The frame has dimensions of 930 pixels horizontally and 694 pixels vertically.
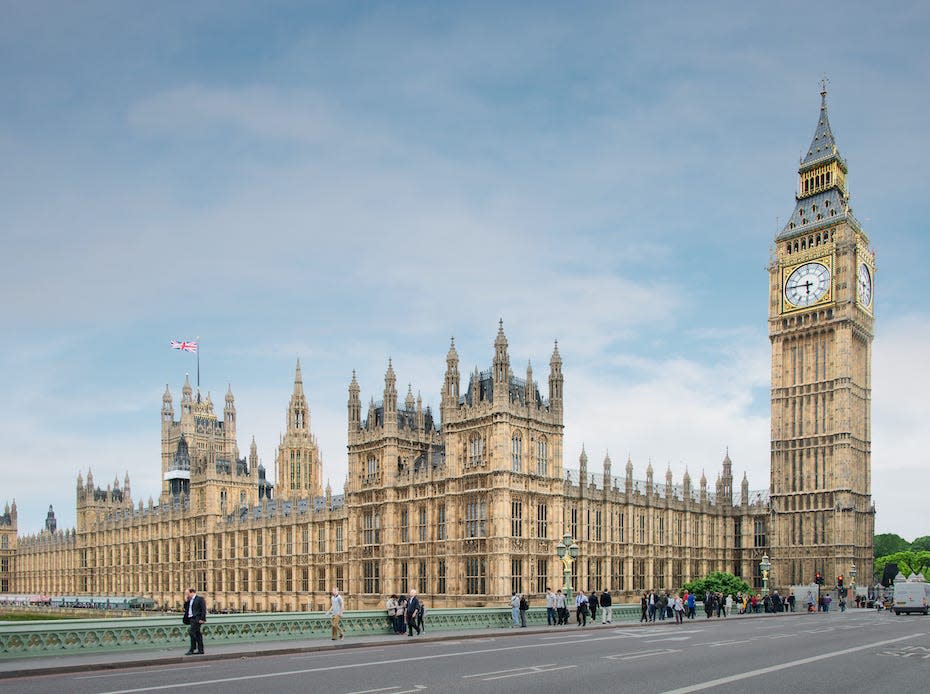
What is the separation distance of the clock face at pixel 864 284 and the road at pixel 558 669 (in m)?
57.4

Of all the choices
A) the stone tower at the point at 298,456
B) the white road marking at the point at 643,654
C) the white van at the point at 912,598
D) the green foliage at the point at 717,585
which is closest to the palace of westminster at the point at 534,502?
the green foliage at the point at 717,585

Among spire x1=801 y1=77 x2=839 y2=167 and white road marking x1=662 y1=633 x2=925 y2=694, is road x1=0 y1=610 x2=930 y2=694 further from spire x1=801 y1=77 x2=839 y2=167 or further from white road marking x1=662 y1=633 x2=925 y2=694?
spire x1=801 y1=77 x2=839 y2=167

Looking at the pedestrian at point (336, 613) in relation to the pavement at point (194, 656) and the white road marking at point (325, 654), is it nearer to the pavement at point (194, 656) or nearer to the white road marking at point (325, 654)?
the pavement at point (194, 656)

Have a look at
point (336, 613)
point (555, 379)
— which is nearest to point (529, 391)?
point (555, 379)

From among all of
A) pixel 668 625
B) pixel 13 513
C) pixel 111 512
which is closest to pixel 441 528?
pixel 668 625

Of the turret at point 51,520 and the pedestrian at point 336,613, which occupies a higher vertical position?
the pedestrian at point 336,613

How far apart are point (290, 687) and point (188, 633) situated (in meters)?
11.3

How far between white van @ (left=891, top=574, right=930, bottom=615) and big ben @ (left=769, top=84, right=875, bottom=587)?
2235 centimetres

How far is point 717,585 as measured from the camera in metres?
71.6

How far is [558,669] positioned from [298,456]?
116938mm

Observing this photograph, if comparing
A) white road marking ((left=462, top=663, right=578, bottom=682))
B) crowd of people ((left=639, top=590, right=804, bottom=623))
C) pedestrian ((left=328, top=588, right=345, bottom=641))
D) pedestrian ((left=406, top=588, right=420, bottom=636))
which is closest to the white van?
crowd of people ((left=639, top=590, right=804, bottom=623))

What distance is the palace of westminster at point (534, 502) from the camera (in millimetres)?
65250

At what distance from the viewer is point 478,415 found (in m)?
65.1

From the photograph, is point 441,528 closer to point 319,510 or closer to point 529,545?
point 529,545
